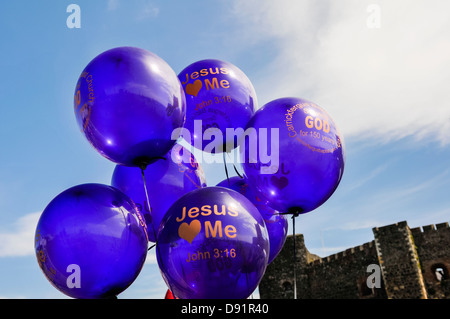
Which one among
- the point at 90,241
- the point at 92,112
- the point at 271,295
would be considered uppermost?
the point at 271,295

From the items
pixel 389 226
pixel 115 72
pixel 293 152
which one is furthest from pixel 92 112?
pixel 389 226

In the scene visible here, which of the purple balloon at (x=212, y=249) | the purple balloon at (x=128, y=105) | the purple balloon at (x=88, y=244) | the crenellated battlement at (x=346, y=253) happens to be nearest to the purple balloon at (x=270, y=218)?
the purple balloon at (x=212, y=249)

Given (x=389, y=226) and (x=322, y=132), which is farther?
(x=389, y=226)

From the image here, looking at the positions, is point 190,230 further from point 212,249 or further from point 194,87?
point 194,87

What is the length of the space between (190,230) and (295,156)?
0.95 meters

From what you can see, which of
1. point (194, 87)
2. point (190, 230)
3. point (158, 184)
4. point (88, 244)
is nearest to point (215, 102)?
point (194, 87)

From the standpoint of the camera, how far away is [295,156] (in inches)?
106

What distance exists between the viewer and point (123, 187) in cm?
327

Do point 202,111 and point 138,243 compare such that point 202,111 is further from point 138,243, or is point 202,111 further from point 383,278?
point 383,278

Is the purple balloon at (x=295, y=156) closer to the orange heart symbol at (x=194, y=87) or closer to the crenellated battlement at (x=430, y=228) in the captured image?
the orange heart symbol at (x=194, y=87)

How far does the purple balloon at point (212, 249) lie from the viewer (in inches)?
89.7

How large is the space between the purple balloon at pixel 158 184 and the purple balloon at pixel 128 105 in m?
0.47

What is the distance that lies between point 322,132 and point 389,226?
14.4 m
